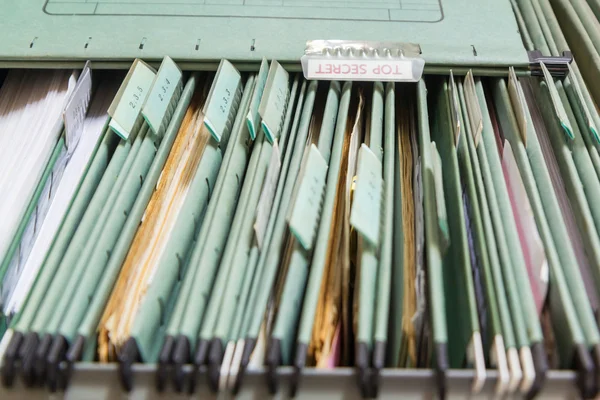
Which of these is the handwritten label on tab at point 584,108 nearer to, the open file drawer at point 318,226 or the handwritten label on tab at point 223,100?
the open file drawer at point 318,226

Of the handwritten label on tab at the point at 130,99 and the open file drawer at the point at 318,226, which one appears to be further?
the handwritten label on tab at the point at 130,99

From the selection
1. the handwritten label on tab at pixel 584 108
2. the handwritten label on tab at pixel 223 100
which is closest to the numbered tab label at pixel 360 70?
the handwritten label on tab at pixel 223 100

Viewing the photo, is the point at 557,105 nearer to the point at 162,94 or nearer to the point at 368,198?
the point at 368,198

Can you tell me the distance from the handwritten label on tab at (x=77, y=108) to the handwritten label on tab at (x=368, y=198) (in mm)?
411

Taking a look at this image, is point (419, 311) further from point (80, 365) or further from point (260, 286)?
point (80, 365)

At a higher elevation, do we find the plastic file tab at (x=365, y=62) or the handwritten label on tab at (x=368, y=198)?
the plastic file tab at (x=365, y=62)

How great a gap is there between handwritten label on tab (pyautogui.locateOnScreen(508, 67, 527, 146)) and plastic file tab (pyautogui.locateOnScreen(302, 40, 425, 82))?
126mm

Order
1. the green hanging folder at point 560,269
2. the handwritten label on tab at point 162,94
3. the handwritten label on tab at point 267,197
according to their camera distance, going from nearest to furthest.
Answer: the green hanging folder at point 560,269 < the handwritten label on tab at point 267,197 < the handwritten label on tab at point 162,94

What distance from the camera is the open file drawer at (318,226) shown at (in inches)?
19.2

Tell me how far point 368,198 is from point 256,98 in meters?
0.23

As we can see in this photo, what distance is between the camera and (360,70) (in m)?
0.72

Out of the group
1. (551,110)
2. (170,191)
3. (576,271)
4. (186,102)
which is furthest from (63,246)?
(551,110)

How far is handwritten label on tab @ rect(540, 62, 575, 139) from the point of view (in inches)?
25.4

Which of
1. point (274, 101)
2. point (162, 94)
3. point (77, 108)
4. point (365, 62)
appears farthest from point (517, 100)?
point (77, 108)
